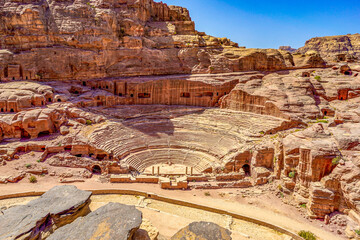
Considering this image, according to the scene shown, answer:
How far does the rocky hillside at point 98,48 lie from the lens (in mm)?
29109

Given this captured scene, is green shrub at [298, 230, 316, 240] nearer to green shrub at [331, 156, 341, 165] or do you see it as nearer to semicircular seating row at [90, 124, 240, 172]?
green shrub at [331, 156, 341, 165]

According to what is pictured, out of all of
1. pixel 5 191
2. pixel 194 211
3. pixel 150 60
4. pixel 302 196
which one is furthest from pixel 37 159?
pixel 302 196

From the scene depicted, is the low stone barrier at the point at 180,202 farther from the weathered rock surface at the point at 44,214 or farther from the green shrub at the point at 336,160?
the green shrub at the point at 336,160

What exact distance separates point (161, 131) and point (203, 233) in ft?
56.5

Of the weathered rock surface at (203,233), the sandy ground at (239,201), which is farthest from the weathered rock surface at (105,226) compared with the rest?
the sandy ground at (239,201)

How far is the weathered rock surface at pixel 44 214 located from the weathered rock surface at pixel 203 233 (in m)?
5.69

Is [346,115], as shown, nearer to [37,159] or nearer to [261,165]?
[261,165]

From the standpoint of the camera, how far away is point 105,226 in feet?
28.0

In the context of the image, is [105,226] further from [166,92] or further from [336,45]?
[336,45]

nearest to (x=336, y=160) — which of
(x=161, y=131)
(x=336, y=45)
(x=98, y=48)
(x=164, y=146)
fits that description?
(x=164, y=146)

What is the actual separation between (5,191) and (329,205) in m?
23.3

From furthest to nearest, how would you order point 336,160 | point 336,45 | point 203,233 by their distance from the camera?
point 336,45
point 336,160
point 203,233

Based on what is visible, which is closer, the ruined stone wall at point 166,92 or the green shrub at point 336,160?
the green shrub at point 336,160

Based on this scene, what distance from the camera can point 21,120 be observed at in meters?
20.9
